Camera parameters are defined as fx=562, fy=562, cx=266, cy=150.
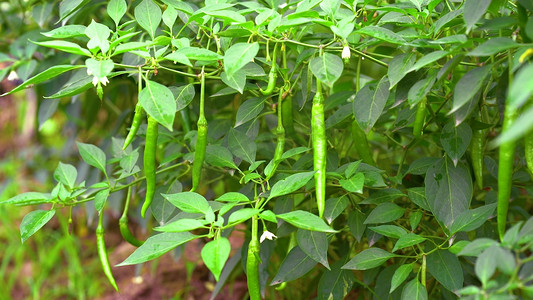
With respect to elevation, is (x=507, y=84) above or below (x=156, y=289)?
above

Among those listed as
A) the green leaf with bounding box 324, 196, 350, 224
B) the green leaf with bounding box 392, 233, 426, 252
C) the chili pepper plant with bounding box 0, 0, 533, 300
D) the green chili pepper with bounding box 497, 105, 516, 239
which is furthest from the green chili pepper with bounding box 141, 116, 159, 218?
the green chili pepper with bounding box 497, 105, 516, 239

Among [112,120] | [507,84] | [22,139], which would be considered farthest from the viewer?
[22,139]

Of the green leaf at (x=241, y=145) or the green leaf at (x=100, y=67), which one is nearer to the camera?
the green leaf at (x=100, y=67)

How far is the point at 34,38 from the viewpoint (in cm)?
172

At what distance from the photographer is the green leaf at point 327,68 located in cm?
90

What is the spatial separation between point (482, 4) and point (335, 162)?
514mm

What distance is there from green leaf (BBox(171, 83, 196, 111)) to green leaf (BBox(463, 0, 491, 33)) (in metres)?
0.55

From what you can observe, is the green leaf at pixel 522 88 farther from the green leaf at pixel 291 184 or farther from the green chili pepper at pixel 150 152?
the green chili pepper at pixel 150 152

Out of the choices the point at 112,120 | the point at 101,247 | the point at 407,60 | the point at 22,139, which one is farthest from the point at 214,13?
the point at 22,139

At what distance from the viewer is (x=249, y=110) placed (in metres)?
1.17

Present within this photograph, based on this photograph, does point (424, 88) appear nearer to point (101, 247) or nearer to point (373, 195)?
point (373, 195)

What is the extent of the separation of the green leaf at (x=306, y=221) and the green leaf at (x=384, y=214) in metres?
0.25

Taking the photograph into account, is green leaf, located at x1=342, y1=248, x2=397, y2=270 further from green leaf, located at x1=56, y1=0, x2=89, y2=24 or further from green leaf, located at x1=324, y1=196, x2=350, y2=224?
green leaf, located at x1=56, y1=0, x2=89, y2=24

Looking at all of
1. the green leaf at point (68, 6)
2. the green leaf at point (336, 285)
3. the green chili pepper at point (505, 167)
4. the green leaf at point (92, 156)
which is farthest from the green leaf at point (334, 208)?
the green leaf at point (68, 6)
